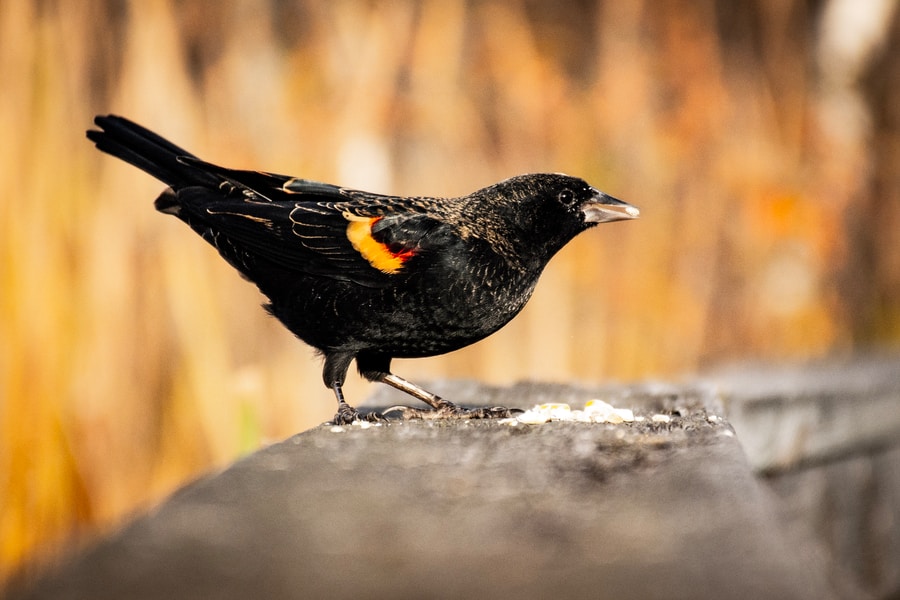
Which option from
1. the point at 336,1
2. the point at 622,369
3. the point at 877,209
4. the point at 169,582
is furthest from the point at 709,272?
the point at 169,582

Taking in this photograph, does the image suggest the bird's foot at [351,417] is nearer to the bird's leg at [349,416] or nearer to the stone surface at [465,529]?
the bird's leg at [349,416]

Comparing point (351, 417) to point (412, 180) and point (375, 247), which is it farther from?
point (412, 180)

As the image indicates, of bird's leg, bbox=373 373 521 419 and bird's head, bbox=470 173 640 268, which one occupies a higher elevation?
bird's head, bbox=470 173 640 268

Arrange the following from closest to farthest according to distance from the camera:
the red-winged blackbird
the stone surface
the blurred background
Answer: the stone surface
the red-winged blackbird
the blurred background

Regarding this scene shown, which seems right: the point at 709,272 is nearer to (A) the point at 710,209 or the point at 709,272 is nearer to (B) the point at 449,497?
(A) the point at 710,209

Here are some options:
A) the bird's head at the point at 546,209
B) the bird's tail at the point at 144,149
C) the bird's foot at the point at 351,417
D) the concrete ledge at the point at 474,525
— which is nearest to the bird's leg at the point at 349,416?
the bird's foot at the point at 351,417

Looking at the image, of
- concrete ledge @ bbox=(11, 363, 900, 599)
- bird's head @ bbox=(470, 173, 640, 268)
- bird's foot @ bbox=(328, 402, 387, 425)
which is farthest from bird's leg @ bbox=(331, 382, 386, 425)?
bird's head @ bbox=(470, 173, 640, 268)

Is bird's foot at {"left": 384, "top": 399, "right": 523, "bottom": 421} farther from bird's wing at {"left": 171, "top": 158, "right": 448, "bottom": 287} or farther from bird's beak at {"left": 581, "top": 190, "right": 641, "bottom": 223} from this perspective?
bird's beak at {"left": 581, "top": 190, "right": 641, "bottom": 223}
